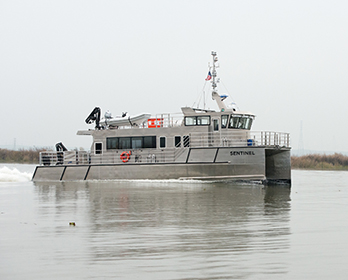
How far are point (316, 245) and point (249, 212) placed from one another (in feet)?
14.9

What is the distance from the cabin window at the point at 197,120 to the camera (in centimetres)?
2556

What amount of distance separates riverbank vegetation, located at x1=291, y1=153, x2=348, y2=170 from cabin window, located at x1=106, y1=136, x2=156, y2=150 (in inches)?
844

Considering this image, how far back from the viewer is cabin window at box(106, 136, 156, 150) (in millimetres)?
26453

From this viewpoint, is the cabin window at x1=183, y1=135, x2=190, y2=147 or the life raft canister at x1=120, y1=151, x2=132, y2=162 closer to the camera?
the cabin window at x1=183, y1=135, x2=190, y2=147

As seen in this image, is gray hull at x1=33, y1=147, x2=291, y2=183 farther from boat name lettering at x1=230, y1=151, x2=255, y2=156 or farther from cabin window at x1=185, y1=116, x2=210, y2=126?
cabin window at x1=185, y1=116, x2=210, y2=126

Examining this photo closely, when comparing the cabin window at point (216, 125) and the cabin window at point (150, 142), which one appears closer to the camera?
the cabin window at point (216, 125)

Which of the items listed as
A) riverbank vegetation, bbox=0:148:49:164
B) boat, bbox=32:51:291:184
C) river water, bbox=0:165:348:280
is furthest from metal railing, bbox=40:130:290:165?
riverbank vegetation, bbox=0:148:49:164

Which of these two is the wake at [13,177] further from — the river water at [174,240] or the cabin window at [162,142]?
the river water at [174,240]

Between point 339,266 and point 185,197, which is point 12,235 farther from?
point 185,197

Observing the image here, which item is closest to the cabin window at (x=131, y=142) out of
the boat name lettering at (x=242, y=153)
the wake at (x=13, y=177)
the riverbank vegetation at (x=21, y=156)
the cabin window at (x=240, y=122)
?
the cabin window at (x=240, y=122)

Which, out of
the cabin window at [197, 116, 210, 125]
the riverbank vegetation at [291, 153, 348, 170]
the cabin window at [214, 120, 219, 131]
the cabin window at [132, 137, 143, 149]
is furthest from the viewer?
the riverbank vegetation at [291, 153, 348, 170]

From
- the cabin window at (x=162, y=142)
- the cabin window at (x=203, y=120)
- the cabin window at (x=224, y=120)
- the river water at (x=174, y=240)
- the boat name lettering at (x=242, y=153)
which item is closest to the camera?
the river water at (x=174, y=240)

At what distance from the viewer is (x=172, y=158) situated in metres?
25.6

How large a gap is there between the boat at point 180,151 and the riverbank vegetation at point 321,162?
19.0m
